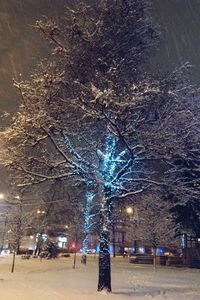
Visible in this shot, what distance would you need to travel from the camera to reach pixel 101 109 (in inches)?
527

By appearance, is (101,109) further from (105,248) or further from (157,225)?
(157,225)

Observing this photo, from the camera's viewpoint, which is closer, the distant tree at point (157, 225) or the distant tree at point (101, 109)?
the distant tree at point (101, 109)

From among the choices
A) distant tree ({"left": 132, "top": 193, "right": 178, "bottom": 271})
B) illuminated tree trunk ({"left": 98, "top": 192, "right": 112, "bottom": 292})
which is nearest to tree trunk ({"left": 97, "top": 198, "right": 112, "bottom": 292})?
illuminated tree trunk ({"left": 98, "top": 192, "right": 112, "bottom": 292})

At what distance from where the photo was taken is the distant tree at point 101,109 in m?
14.2

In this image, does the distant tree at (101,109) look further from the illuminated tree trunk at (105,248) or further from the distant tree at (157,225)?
the distant tree at (157,225)

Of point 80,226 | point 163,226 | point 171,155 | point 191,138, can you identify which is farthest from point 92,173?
point 80,226

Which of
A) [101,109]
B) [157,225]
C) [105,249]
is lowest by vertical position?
[105,249]

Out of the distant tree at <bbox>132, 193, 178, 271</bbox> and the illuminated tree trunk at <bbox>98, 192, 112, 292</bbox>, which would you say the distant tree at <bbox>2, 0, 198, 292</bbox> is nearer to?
the illuminated tree trunk at <bbox>98, 192, 112, 292</bbox>

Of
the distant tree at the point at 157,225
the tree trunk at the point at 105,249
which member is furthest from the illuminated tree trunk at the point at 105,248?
the distant tree at the point at 157,225

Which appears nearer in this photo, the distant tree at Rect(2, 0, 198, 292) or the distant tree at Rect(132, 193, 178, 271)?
the distant tree at Rect(2, 0, 198, 292)

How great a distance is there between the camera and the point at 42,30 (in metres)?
15.5

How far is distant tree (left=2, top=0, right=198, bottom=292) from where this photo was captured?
14.2 meters

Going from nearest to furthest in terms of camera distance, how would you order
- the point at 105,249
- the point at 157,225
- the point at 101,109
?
the point at 101,109 → the point at 105,249 → the point at 157,225

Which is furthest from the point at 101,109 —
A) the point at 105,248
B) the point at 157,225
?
the point at 157,225
